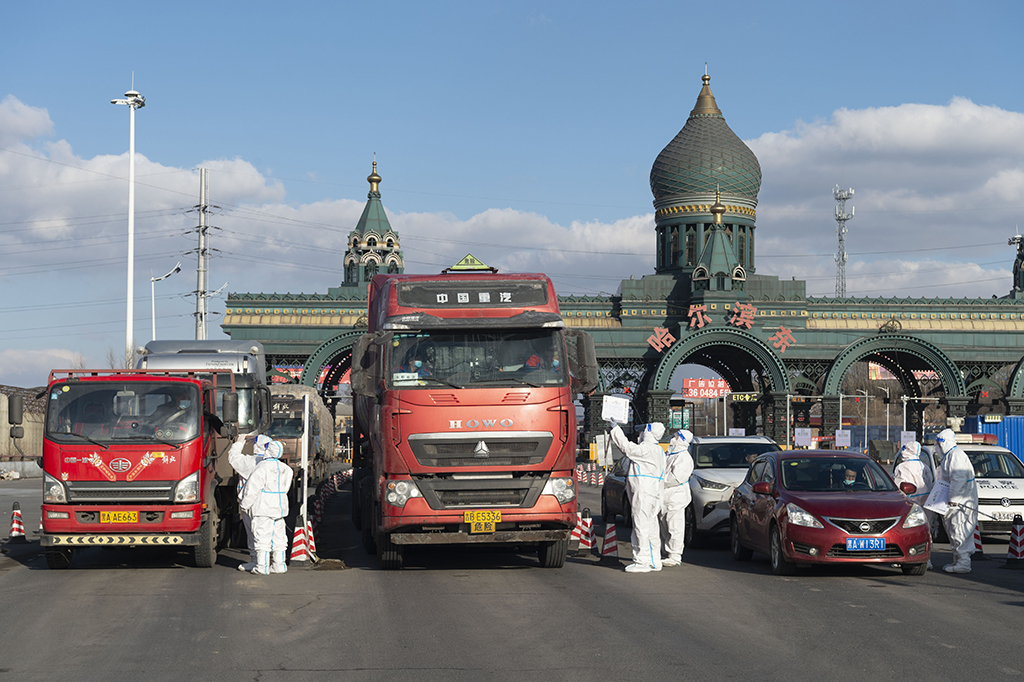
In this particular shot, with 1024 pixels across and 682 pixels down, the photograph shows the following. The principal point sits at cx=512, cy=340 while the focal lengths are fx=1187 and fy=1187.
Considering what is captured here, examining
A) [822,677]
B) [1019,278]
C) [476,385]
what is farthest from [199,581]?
[1019,278]

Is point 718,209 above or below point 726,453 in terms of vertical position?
above

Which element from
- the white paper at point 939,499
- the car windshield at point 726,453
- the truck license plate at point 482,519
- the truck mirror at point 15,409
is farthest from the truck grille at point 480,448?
the car windshield at point 726,453

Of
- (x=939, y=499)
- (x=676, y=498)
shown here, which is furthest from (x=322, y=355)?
(x=939, y=499)

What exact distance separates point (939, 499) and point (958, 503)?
41 cm

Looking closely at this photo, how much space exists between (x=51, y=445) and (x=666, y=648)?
347 inches

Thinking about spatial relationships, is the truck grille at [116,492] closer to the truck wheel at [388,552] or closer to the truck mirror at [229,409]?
the truck mirror at [229,409]

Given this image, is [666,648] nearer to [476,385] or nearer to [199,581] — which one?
[476,385]

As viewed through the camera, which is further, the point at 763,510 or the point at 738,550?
the point at 738,550

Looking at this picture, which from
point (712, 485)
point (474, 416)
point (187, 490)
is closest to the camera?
point (474, 416)

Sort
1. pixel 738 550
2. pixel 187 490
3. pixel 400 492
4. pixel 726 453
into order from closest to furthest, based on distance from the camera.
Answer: pixel 400 492 → pixel 187 490 → pixel 738 550 → pixel 726 453

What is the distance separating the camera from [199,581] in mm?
14148

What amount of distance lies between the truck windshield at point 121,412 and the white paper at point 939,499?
32.3 ft

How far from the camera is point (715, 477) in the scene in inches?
760

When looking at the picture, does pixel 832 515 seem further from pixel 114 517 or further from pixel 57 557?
pixel 57 557
